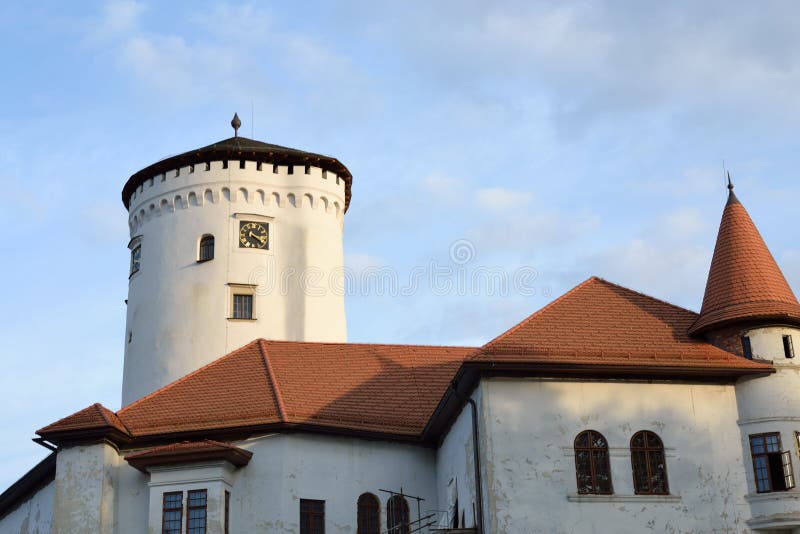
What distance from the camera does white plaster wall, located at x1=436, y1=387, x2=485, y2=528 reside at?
28.3 meters

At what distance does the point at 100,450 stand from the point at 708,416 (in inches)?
620

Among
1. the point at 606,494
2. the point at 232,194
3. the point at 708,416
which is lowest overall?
the point at 606,494

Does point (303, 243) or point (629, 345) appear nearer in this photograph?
point (629, 345)

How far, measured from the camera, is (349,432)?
32.3 meters

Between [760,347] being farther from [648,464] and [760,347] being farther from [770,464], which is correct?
[648,464]

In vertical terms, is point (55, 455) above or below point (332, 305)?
below

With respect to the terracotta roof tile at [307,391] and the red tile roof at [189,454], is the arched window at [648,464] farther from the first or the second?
the red tile roof at [189,454]

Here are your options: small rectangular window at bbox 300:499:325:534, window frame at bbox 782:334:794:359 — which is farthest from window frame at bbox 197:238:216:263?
window frame at bbox 782:334:794:359

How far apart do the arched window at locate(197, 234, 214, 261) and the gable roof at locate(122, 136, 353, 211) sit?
117 inches

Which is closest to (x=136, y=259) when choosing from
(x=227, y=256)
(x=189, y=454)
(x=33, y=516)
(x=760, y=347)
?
(x=227, y=256)

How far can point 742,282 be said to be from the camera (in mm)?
29516

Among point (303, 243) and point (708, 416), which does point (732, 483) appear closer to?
point (708, 416)

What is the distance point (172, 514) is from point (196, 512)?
675 mm

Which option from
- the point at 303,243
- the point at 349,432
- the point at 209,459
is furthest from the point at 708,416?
the point at 303,243
